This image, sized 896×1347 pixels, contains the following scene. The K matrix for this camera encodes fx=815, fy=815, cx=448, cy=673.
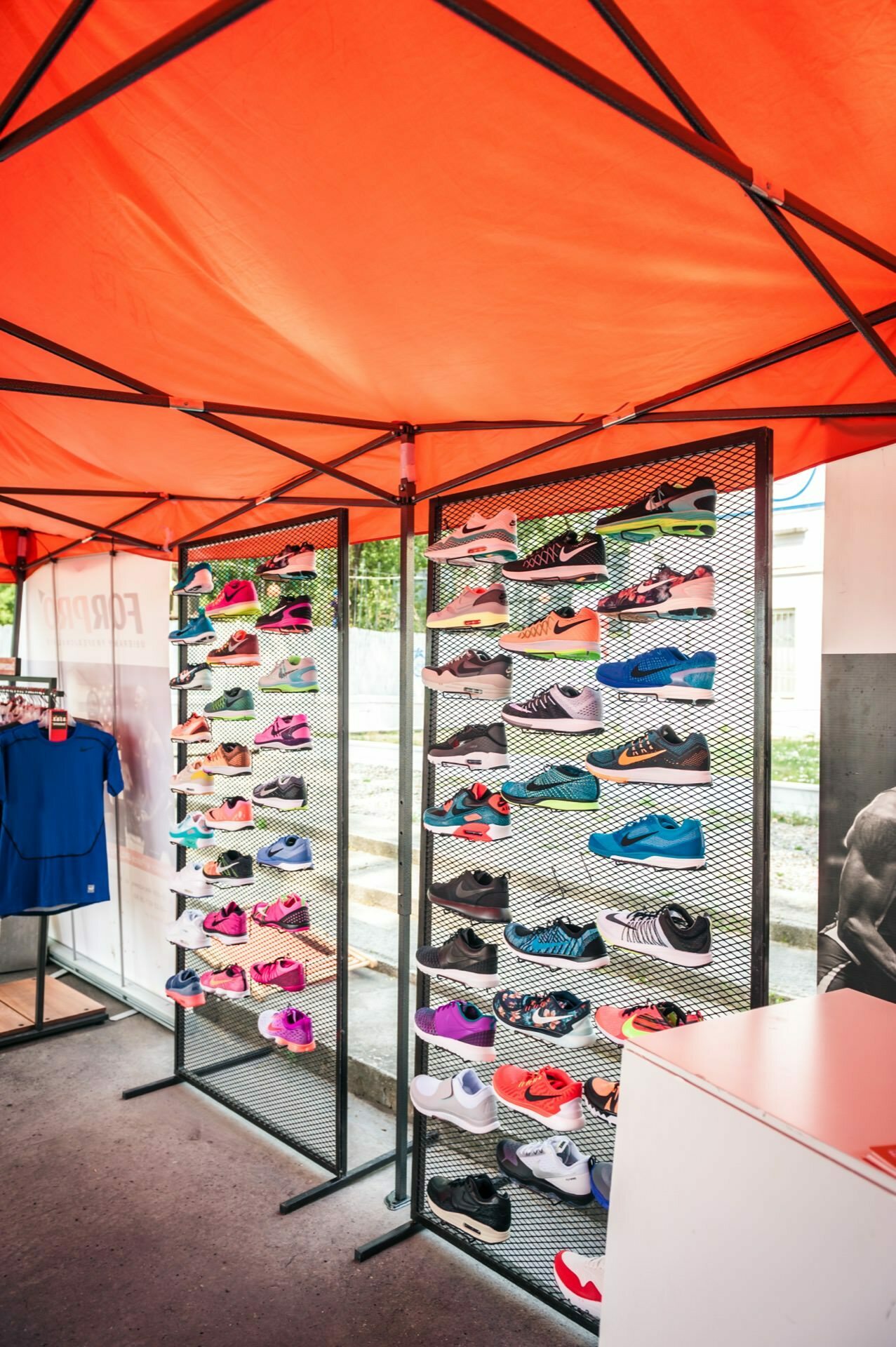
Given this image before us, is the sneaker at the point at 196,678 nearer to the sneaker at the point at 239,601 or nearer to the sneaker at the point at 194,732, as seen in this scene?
the sneaker at the point at 194,732

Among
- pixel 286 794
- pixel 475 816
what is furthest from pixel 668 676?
pixel 286 794

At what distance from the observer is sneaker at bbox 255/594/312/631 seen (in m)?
3.14

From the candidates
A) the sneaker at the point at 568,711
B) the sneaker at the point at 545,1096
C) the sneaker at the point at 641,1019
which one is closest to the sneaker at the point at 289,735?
the sneaker at the point at 568,711

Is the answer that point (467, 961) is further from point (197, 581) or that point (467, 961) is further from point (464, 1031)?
point (197, 581)

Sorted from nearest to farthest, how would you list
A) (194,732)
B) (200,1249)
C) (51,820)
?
1. (200,1249)
2. (194,732)
3. (51,820)

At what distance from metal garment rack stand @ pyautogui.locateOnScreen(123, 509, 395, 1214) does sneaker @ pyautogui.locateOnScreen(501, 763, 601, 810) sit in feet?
2.95

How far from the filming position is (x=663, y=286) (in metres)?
1.77

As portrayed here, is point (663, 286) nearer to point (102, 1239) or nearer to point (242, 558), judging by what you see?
point (242, 558)

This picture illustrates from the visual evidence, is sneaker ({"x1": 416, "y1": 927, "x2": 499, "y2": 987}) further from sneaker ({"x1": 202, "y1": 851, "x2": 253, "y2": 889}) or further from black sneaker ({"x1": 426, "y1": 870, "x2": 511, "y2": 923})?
sneaker ({"x1": 202, "y1": 851, "x2": 253, "y2": 889})

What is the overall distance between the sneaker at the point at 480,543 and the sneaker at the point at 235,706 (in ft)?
3.68

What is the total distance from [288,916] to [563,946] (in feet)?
4.19

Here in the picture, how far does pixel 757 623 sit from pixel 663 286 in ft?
2.75

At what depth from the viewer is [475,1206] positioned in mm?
2525

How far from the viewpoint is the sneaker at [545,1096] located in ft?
7.56
